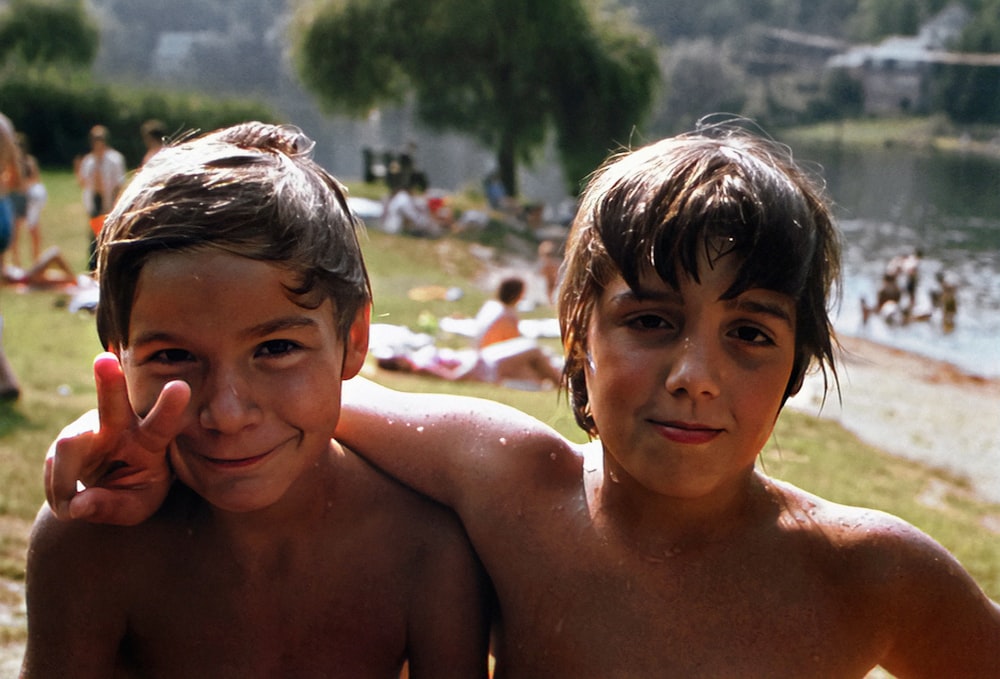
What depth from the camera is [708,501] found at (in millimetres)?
1943

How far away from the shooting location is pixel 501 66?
27.0m

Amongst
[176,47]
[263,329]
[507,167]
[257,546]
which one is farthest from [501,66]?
[263,329]

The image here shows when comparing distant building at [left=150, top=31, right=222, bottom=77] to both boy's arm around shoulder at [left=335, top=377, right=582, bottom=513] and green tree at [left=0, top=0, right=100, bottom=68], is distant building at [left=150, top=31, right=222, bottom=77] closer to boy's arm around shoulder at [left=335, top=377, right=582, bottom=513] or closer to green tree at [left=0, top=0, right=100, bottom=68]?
green tree at [left=0, top=0, right=100, bottom=68]

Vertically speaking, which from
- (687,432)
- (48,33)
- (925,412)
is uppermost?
(687,432)

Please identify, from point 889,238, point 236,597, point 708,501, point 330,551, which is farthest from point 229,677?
point 889,238

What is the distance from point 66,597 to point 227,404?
0.55m

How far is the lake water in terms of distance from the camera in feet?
58.7

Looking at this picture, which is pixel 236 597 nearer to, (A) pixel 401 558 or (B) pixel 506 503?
(A) pixel 401 558

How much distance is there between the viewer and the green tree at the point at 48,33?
3509cm

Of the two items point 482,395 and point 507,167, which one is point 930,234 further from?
point 482,395

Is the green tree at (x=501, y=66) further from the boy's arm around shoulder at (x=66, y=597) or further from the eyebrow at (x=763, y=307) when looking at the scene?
the boy's arm around shoulder at (x=66, y=597)

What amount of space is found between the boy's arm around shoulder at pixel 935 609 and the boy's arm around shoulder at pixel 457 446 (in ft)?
2.11

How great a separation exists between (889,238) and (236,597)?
26.0 m

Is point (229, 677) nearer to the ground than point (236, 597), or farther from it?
nearer to the ground
